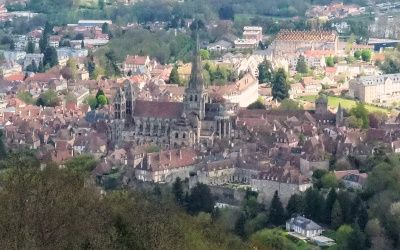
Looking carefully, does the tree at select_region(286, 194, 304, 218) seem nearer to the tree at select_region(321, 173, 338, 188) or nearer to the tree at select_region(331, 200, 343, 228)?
the tree at select_region(331, 200, 343, 228)

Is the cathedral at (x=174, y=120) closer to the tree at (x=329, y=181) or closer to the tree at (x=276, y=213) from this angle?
the tree at (x=329, y=181)

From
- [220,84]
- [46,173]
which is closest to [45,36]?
[220,84]

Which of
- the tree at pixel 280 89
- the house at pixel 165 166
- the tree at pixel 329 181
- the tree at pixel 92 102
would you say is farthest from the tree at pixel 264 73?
the tree at pixel 329 181

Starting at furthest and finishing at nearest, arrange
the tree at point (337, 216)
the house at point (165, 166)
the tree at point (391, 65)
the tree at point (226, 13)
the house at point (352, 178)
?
the tree at point (226, 13) → the tree at point (391, 65) → the house at point (165, 166) → the house at point (352, 178) → the tree at point (337, 216)

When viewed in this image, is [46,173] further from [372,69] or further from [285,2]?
[285,2]

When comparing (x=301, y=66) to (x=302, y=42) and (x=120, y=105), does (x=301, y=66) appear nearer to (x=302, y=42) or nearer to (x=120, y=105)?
(x=302, y=42)

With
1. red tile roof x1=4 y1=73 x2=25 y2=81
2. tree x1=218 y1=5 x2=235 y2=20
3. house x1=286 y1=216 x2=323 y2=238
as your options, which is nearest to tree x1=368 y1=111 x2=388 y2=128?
house x1=286 y1=216 x2=323 y2=238
